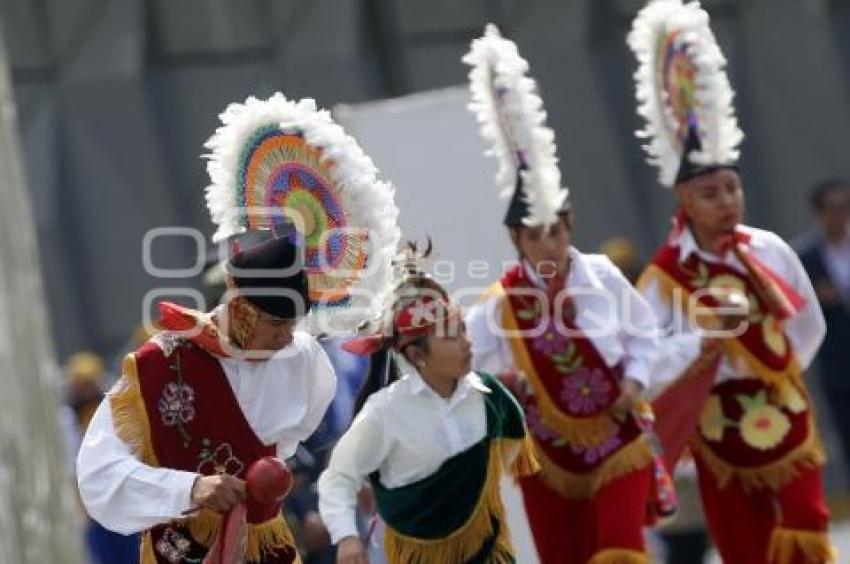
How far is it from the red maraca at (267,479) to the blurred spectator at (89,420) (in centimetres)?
330

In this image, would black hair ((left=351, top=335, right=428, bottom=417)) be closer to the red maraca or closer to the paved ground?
the red maraca


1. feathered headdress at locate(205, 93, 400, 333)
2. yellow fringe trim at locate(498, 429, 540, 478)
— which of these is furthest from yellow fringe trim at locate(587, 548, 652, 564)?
feathered headdress at locate(205, 93, 400, 333)

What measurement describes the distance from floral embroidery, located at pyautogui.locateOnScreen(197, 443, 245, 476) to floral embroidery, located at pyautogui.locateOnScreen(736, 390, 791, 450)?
262cm

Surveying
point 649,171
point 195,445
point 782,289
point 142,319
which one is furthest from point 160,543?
point 649,171

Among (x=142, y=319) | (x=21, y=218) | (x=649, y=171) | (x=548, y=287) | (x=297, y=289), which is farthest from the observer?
(x=649, y=171)

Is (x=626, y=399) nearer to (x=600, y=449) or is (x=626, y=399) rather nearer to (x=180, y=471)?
(x=600, y=449)

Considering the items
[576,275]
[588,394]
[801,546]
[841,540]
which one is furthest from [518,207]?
[841,540]

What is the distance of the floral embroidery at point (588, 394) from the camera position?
300 inches

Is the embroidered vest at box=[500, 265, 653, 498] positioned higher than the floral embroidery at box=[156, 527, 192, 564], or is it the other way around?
the embroidered vest at box=[500, 265, 653, 498]

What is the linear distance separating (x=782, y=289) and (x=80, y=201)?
209 inches

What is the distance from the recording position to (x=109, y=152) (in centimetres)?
1219

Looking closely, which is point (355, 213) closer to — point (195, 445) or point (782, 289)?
point (195, 445)

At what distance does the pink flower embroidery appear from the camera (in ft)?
25.1

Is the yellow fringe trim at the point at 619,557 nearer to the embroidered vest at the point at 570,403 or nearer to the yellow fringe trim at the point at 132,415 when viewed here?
the embroidered vest at the point at 570,403
